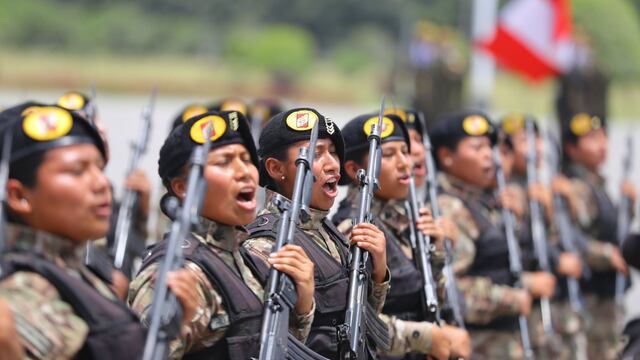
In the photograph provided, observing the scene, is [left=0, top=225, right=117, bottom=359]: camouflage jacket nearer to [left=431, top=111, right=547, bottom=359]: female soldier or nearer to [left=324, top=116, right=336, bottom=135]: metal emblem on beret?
[left=324, top=116, right=336, bottom=135]: metal emblem on beret

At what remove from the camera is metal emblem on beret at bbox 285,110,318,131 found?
5051mm

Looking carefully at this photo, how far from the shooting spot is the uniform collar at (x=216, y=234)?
4.46m

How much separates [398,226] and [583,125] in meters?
4.35

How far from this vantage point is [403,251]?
6.12 meters

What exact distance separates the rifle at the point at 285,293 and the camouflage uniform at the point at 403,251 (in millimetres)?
1165

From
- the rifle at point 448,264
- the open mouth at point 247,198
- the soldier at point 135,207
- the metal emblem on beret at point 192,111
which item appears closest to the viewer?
the open mouth at point 247,198

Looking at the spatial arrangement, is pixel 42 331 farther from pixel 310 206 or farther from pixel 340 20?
pixel 340 20

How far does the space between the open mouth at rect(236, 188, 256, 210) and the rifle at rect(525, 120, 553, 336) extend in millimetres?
4595

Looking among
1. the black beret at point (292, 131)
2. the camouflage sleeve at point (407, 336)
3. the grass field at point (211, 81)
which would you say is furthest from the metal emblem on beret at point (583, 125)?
the grass field at point (211, 81)

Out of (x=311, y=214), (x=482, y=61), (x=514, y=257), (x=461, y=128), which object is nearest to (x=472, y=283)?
(x=514, y=257)

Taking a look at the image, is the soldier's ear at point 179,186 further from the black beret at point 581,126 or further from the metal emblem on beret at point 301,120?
the black beret at point 581,126

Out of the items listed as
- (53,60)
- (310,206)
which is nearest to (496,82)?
(53,60)

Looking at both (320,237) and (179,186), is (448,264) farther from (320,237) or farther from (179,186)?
(179,186)

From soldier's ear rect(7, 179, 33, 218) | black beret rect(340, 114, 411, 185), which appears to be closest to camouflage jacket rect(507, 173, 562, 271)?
black beret rect(340, 114, 411, 185)
